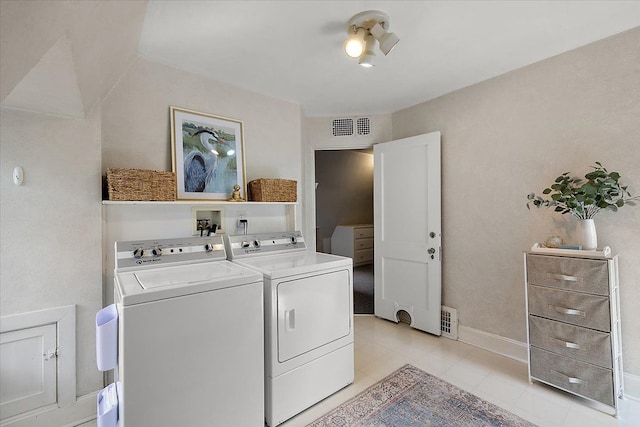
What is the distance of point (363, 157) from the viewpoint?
5383 mm

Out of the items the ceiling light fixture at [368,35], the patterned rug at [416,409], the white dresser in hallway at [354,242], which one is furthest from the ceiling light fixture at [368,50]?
the white dresser in hallway at [354,242]

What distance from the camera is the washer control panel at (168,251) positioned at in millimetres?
1748

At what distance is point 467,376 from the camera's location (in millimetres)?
2141

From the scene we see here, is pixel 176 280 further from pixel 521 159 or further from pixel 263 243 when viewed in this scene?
pixel 521 159

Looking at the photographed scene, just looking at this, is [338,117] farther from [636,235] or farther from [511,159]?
[636,235]

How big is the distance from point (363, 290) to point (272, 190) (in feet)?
8.59

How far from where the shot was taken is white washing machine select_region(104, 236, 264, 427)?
50.0 inches

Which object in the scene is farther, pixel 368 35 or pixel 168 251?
pixel 168 251

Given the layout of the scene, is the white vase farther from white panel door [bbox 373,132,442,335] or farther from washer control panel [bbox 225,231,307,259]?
washer control panel [bbox 225,231,307,259]

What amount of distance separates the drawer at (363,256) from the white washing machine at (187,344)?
4368mm

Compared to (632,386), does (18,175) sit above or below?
above

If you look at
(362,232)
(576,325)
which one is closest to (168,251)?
(576,325)

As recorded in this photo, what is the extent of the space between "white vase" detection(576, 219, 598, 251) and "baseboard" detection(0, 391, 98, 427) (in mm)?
3165

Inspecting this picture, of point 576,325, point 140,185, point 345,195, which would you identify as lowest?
point 576,325
